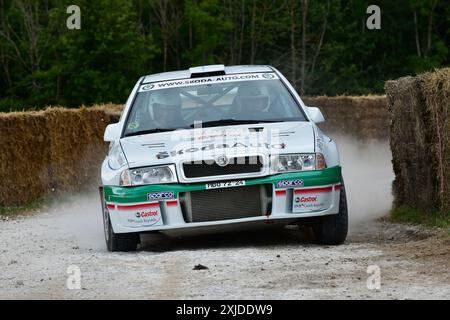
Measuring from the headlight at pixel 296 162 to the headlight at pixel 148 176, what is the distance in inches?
35.3

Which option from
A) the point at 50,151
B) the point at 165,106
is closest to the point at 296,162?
the point at 165,106

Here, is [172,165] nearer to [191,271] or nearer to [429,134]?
[191,271]

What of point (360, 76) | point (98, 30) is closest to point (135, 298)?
point (98, 30)

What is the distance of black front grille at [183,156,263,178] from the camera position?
1030cm

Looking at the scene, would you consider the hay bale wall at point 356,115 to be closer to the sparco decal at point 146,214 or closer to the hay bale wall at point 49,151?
the hay bale wall at point 49,151

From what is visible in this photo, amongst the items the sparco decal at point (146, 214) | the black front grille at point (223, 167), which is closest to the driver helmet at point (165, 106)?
the black front grille at point (223, 167)

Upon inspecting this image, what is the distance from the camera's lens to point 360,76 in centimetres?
4884

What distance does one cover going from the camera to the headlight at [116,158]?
10.7 meters

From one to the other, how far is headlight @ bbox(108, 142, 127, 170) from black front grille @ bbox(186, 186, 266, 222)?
2.61 ft

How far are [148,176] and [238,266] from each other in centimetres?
155

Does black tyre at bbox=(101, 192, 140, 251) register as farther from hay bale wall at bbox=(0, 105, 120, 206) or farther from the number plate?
hay bale wall at bbox=(0, 105, 120, 206)

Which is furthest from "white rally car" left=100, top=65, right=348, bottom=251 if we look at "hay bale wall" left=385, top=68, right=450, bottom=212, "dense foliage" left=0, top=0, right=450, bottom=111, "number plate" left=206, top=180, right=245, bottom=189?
"dense foliage" left=0, top=0, right=450, bottom=111

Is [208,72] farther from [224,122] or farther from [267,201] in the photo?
[267,201]

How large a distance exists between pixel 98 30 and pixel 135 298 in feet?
124
